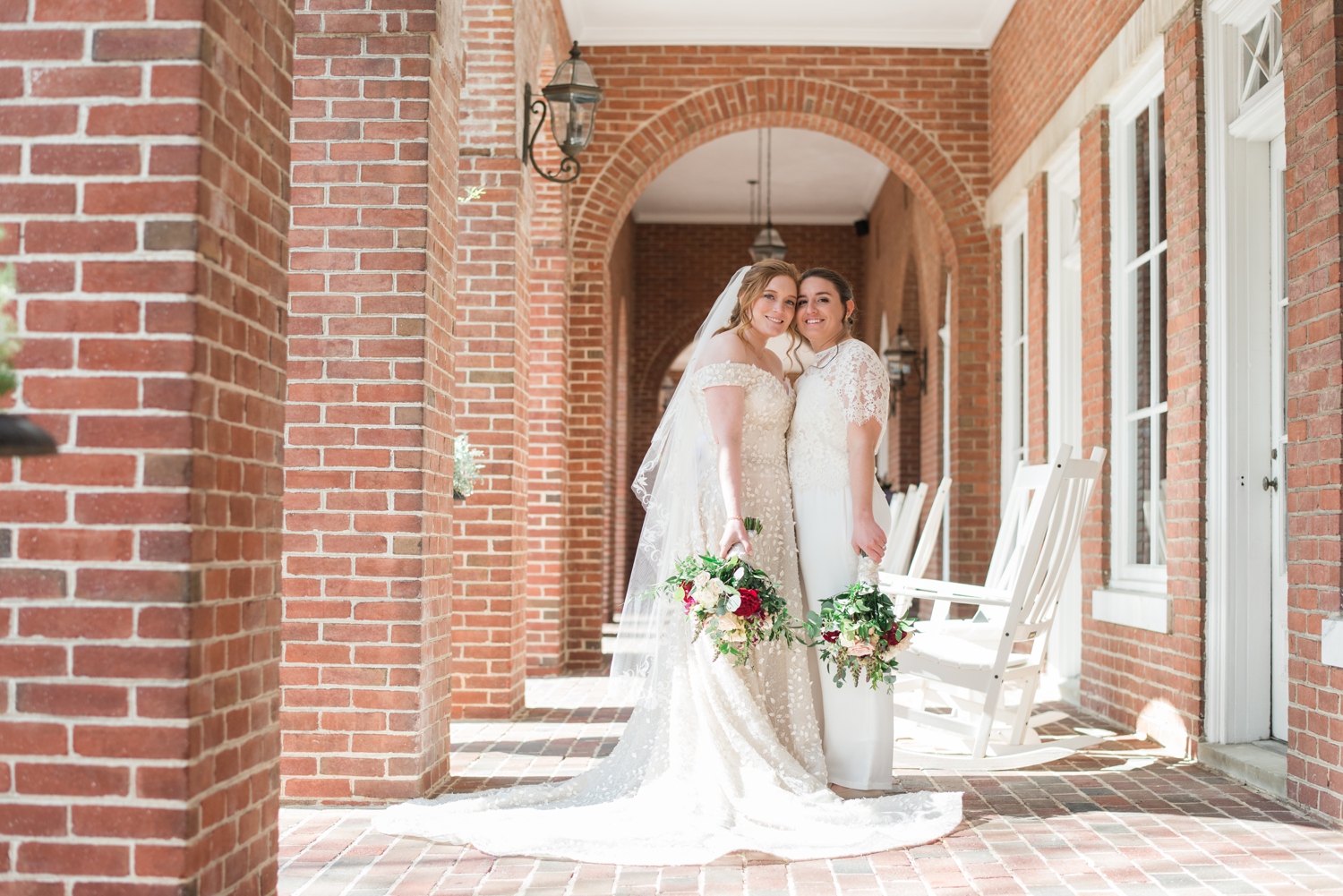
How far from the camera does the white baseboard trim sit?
5.53 meters

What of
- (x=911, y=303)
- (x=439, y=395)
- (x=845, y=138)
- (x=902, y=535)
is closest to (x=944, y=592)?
(x=439, y=395)

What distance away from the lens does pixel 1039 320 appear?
7918mm

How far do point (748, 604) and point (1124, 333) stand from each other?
345cm

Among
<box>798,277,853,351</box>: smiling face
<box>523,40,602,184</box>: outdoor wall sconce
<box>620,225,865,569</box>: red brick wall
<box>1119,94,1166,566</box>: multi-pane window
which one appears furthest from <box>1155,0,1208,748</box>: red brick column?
<box>620,225,865,569</box>: red brick wall

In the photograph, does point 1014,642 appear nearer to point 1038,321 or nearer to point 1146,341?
point 1146,341

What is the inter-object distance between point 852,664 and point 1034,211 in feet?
15.9

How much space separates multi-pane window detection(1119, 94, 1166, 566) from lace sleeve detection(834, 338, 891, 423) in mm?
2215

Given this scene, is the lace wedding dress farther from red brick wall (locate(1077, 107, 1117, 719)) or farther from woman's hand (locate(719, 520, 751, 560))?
red brick wall (locate(1077, 107, 1117, 719))

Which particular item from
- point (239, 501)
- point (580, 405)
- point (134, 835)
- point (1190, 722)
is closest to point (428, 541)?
point (239, 501)

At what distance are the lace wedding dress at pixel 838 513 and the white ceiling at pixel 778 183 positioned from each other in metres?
7.62

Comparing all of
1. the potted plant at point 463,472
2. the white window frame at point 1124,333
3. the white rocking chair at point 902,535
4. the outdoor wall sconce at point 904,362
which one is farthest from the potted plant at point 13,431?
the outdoor wall sconce at point 904,362

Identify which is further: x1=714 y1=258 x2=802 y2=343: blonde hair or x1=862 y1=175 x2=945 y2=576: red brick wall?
x1=862 y1=175 x2=945 y2=576: red brick wall

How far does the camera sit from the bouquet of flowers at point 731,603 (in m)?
3.91

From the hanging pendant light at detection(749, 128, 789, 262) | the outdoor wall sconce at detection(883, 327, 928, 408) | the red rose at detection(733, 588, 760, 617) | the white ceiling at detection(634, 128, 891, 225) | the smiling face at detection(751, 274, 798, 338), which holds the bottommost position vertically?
the red rose at detection(733, 588, 760, 617)
